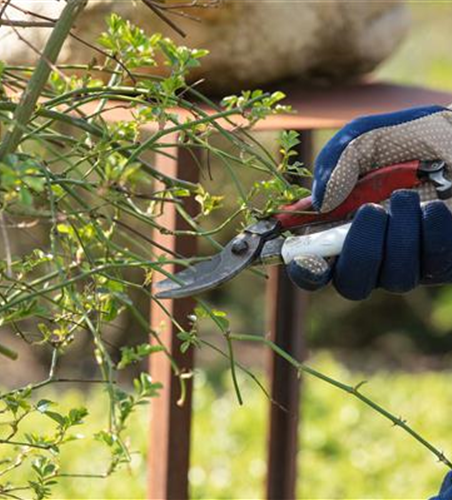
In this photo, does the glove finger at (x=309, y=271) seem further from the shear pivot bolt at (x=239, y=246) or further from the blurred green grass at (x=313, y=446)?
the blurred green grass at (x=313, y=446)

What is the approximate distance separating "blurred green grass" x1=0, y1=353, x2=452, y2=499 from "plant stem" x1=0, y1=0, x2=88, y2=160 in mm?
2610

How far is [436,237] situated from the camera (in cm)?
142

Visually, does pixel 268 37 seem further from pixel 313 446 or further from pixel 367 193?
pixel 313 446

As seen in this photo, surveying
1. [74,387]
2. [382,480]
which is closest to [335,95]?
[382,480]

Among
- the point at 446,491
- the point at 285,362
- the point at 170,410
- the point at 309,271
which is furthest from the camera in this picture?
the point at 285,362

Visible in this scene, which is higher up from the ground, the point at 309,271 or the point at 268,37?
the point at 268,37

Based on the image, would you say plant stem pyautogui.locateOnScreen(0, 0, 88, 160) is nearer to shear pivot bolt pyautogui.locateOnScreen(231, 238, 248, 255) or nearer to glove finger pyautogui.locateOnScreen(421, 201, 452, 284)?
shear pivot bolt pyautogui.locateOnScreen(231, 238, 248, 255)

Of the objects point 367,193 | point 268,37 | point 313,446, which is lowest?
point 313,446

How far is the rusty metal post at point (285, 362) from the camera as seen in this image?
280 cm

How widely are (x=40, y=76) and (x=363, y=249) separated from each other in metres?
0.45

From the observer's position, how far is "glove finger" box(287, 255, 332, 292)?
1.37 meters

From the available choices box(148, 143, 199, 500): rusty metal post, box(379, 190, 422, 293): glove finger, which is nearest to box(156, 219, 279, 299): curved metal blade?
box(379, 190, 422, 293): glove finger

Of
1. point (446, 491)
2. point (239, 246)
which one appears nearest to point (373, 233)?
point (239, 246)

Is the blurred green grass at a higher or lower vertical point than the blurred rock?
lower
